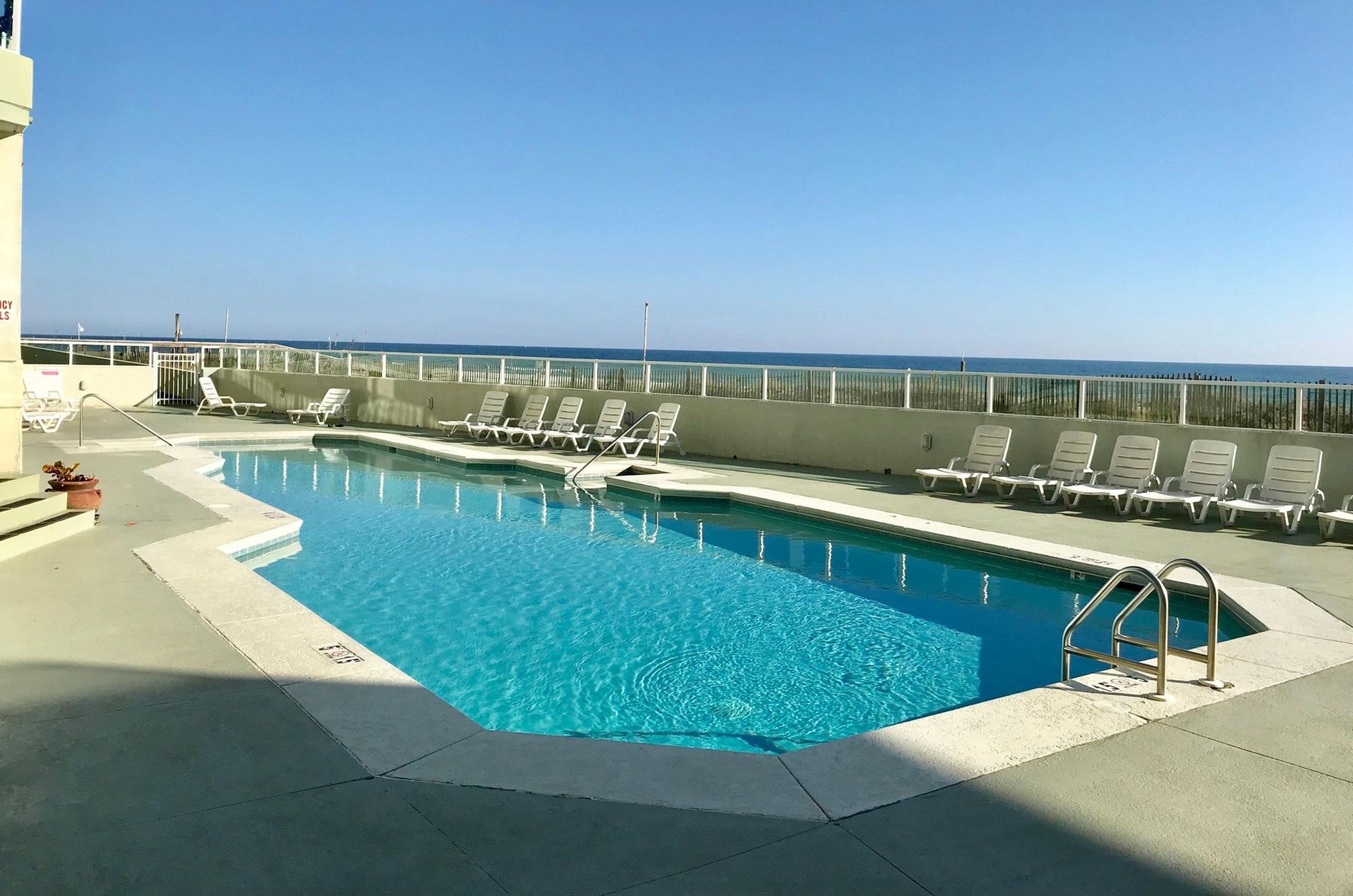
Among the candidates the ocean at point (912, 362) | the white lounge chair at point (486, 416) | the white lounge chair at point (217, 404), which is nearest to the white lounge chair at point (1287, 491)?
the white lounge chair at point (486, 416)

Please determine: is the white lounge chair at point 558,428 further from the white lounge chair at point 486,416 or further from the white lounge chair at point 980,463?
the white lounge chair at point 980,463

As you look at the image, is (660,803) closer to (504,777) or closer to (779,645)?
(504,777)

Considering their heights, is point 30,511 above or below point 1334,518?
below

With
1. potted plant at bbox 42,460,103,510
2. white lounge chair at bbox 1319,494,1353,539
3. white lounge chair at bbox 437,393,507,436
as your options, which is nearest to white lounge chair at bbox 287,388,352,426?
white lounge chair at bbox 437,393,507,436

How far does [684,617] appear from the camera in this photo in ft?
21.4

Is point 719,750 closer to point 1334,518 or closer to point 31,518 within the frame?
point 31,518

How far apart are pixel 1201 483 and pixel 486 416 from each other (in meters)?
11.6

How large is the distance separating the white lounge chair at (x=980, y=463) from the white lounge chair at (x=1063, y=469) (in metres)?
0.19

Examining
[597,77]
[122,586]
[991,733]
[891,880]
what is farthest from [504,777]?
[597,77]

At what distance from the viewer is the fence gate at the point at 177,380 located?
871 inches

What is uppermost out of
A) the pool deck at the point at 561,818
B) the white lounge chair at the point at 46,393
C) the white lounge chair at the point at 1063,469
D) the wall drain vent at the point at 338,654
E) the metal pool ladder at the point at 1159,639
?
the white lounge chair at the point at 46,393

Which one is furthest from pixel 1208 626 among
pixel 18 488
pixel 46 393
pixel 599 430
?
pixel 46 393

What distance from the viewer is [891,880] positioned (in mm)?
2580

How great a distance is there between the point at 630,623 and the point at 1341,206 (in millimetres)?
26970
